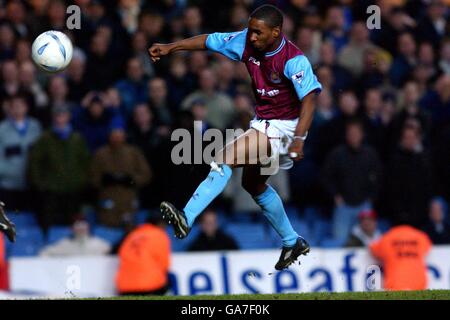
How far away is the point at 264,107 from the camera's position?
10531 mm

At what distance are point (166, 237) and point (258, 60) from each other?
3.94 meters

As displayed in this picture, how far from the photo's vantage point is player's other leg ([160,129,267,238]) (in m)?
9.84

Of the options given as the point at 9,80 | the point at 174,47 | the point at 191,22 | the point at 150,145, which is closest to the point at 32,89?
the point at 9,80

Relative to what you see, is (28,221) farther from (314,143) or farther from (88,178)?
(314,143)

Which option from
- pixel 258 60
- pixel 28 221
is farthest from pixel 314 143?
pixel 258 60

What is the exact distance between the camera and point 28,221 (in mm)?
14828

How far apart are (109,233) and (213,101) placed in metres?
2.12

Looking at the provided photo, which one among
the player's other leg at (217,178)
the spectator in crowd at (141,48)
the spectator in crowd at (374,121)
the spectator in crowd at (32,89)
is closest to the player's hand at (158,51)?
the player's other leg at (217,178)

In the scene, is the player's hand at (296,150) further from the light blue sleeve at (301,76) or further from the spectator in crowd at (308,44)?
the spectator in crowd at (308,44)

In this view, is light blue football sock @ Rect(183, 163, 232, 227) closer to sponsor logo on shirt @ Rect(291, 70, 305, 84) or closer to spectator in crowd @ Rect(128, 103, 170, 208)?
sponsor logo on shirt @ Rect(291, 70, 305, 84)

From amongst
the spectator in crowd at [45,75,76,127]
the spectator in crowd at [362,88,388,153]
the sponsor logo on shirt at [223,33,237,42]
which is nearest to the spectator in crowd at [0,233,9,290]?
the spectator in crowd at [45,75,76,127]

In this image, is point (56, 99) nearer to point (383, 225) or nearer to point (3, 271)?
point (3, 271)

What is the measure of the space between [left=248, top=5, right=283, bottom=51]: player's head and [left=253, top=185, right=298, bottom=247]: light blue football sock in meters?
1.38

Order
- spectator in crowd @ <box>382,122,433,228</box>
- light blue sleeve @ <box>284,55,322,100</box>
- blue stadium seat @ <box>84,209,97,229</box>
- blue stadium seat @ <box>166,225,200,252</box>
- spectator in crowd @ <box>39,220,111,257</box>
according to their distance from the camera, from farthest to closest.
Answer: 1. spectator in crowd @ <box>382,122,433,228</box>
2. blue stadium seat @ <box>84,209,97,229</box>
3. blue stadium seat @ <box>166,225,200,252</box>
4. spectator in crowd @ <box>39,220,111,257</box>
5. light blue sleeve @ <box>284,55,322,100</box>
